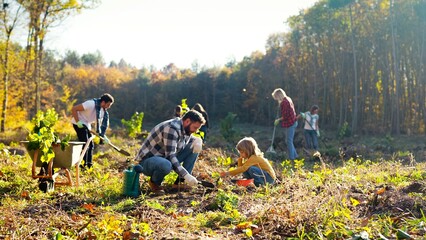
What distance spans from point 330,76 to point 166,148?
14.5 meters

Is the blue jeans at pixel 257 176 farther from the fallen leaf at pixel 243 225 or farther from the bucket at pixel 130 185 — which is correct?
the fallen leaf at pixel 243 225

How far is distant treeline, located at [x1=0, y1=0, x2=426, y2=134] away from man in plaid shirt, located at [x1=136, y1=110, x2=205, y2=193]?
11935 mm

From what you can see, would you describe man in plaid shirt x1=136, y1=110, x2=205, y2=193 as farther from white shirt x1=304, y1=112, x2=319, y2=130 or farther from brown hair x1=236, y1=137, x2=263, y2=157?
white shirt x1=304, y1=112, x2=319, y2=130

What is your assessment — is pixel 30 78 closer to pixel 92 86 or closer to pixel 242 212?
pixel 92 86

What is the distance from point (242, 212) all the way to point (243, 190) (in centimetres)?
110

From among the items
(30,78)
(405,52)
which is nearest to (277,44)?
(405,52)

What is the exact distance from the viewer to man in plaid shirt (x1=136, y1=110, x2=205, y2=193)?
14.7ft

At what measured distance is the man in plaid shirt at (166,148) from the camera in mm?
4488

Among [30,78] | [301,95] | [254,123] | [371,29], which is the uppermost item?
[371,29]

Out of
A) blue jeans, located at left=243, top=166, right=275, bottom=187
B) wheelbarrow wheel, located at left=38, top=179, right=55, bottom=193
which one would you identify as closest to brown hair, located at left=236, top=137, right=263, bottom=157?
blue jeans, located at left=243, top=166, right=275, bottom=187

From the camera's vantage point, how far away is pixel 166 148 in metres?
4.54

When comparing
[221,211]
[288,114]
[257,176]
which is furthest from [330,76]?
[221,211]

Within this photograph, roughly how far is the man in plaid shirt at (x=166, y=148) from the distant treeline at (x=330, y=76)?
1193 cm

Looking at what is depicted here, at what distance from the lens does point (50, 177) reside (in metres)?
4.62
